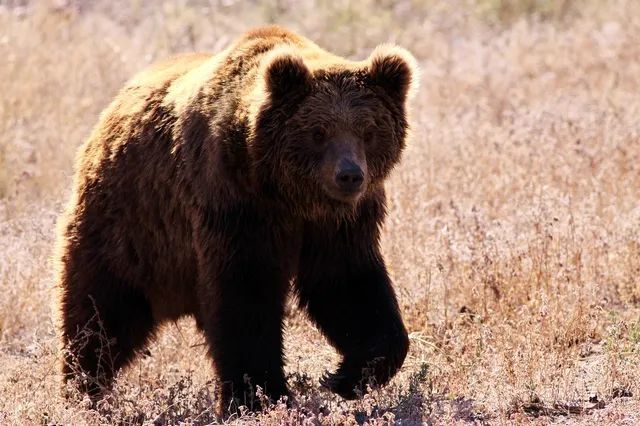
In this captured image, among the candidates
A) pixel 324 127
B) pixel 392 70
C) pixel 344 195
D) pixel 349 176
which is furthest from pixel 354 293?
pixel 392 70

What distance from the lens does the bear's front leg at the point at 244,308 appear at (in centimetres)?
580

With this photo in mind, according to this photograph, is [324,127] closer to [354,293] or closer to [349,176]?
[349,176]

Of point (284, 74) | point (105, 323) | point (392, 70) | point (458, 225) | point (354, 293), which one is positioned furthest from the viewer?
point (458, 225)

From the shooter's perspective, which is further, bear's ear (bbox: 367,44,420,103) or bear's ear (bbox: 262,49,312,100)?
bear's ear (bbox: 367,44,420,103)

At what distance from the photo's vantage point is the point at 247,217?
19.3 ft

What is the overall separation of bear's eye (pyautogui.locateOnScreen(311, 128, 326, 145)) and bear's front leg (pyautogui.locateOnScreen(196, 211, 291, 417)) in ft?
1.54

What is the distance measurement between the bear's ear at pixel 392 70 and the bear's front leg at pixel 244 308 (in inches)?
35.7

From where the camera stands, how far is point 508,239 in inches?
312

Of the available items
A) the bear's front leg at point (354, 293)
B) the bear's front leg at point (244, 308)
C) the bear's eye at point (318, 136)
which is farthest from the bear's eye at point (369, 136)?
the bear's front leg at point (244, 308)

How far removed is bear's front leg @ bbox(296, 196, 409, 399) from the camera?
6.03 meters

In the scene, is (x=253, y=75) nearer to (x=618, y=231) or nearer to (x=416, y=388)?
(x=416, y=388)

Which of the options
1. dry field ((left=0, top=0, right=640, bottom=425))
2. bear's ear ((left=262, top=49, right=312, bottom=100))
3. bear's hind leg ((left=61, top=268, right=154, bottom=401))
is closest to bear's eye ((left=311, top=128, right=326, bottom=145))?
bear's ear ((left=262, top=49, right=312, bottom=100))

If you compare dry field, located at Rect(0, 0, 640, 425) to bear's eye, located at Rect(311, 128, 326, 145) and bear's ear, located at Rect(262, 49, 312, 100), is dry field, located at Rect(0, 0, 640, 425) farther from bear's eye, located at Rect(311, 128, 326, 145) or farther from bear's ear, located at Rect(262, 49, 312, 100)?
bear's ear, located at Rect(262, 49, 312, 100)

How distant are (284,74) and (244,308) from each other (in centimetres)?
109
